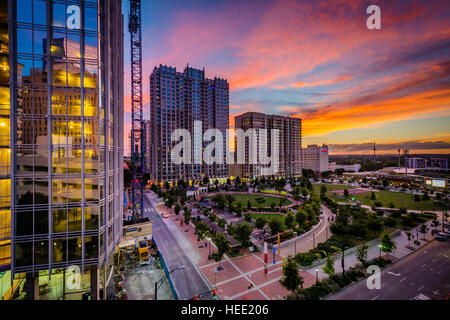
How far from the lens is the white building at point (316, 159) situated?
564 feet

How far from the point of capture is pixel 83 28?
20703 mm

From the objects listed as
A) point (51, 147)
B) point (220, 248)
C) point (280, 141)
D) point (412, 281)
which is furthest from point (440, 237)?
point (280, 141)

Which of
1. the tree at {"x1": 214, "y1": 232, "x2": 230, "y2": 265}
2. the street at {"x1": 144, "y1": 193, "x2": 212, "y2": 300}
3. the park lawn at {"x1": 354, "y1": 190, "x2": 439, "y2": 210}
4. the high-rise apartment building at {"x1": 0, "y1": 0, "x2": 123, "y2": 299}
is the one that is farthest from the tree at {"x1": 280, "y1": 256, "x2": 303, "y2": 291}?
the park lawn at {"x1": 354, "y1": 190, "x2": 439, "y2": 210}

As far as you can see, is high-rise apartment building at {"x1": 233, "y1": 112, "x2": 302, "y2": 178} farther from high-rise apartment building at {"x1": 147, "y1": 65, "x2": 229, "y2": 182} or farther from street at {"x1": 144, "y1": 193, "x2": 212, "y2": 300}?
street at {"x1": 144, "y1": 193, "x2": 212, "y2": 300}

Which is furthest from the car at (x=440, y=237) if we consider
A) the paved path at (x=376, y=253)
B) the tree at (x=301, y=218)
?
the tree at (x=301, y=218)

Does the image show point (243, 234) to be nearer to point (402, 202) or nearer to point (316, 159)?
point (402, 202)

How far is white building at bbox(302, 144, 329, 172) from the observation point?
564 ft

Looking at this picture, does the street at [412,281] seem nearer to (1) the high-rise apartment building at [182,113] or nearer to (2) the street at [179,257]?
(2) the street at [179,257]

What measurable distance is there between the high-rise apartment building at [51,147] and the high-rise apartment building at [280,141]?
125417mm

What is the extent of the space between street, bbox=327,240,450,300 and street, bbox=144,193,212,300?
17.4 m

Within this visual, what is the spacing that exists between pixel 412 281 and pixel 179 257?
34.8 meters

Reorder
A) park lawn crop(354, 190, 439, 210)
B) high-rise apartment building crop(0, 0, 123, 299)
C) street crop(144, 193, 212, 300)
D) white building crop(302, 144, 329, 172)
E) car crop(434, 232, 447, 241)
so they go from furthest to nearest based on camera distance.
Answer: white building crop(302, 144, 329, 172) → park lawn crop(354, 190, 439, 210) → car crop(434, 232, 447, 241) → street crop(144, 193, 212, 300) → high-rise apartment building crop(0, 0, 123, 299)

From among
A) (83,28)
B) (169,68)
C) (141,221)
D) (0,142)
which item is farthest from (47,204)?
(169,68)
